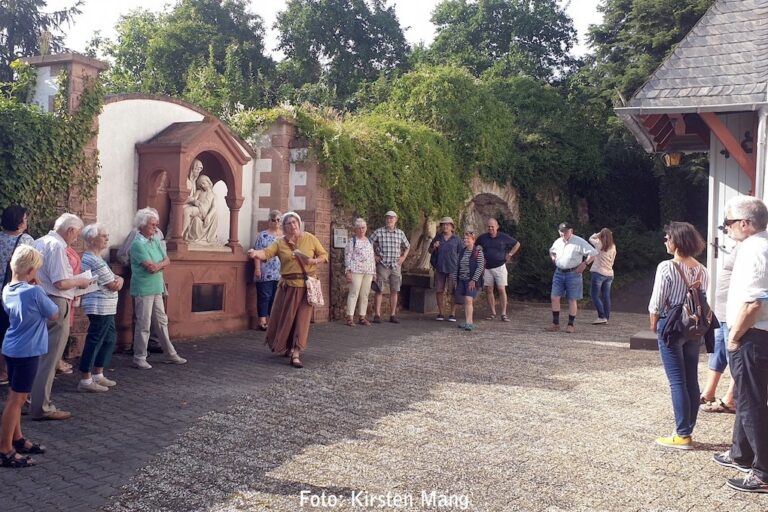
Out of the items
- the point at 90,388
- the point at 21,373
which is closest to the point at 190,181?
the point at 90,388

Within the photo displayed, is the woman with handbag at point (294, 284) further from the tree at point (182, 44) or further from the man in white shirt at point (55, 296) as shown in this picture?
the tree at point (182, 44)

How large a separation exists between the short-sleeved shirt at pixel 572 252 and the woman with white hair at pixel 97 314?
271 inches

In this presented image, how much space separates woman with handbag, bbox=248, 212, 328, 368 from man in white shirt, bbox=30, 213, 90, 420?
2246mm

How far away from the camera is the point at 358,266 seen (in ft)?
37.1

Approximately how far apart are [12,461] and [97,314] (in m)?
2.21

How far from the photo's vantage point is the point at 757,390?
4.24m

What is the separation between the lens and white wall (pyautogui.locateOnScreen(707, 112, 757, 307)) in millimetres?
8672

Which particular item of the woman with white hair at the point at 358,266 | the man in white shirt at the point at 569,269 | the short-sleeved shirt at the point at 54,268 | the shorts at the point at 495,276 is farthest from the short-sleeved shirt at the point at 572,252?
the short-sleeved shirt at the point at 54,268

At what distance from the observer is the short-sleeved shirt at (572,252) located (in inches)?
442

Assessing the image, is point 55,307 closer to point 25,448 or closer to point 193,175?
point 25,448

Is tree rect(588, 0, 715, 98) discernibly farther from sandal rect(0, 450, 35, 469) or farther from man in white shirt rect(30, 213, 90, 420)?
sandal rect(0, 450, 35, 469)

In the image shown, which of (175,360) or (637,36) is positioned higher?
(637,36)

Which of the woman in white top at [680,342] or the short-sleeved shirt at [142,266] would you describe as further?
the short-sleeved shirt at [142,266]

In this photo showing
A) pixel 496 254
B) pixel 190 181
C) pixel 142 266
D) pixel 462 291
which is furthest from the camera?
pixel 496 254
